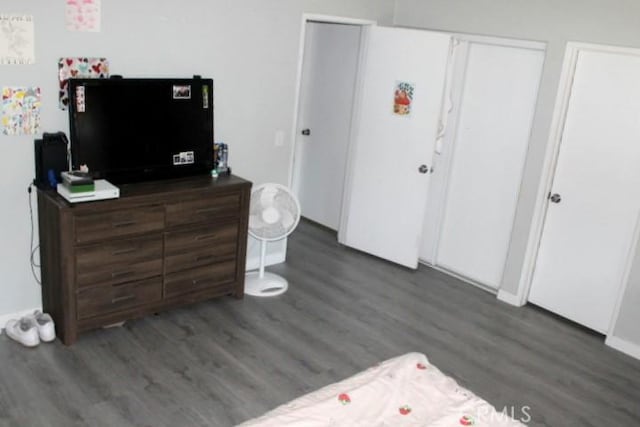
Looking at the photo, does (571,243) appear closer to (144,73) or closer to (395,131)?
(395,131)

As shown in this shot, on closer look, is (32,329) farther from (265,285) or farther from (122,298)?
(265,285)

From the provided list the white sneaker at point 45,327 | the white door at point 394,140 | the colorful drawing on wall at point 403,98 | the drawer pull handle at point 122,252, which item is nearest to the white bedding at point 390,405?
the drawer pull handle at point 122,252

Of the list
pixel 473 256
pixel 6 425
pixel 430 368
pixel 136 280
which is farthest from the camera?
pixel 473 256

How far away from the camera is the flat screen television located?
3.88 m

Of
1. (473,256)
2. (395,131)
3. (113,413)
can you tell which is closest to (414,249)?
(473,256)

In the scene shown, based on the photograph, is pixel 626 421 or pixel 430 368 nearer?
pixel 430 368

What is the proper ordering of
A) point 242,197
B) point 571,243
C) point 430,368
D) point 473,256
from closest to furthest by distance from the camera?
point 430,368, point 242,197, point 571,243, point 473,256

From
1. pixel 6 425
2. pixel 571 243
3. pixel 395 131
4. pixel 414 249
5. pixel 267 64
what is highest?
pixel 267 64

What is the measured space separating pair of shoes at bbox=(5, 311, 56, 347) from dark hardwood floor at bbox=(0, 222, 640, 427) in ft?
0.21

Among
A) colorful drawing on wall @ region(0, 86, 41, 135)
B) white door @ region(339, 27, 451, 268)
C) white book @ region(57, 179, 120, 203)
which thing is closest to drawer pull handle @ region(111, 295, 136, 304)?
white book @ region(57, 179, 120, 203)

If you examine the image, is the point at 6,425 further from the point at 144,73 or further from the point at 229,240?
the point at 144,73

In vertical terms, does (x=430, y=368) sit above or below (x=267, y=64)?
below

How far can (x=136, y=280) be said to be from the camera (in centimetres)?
406

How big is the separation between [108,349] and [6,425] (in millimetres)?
826
